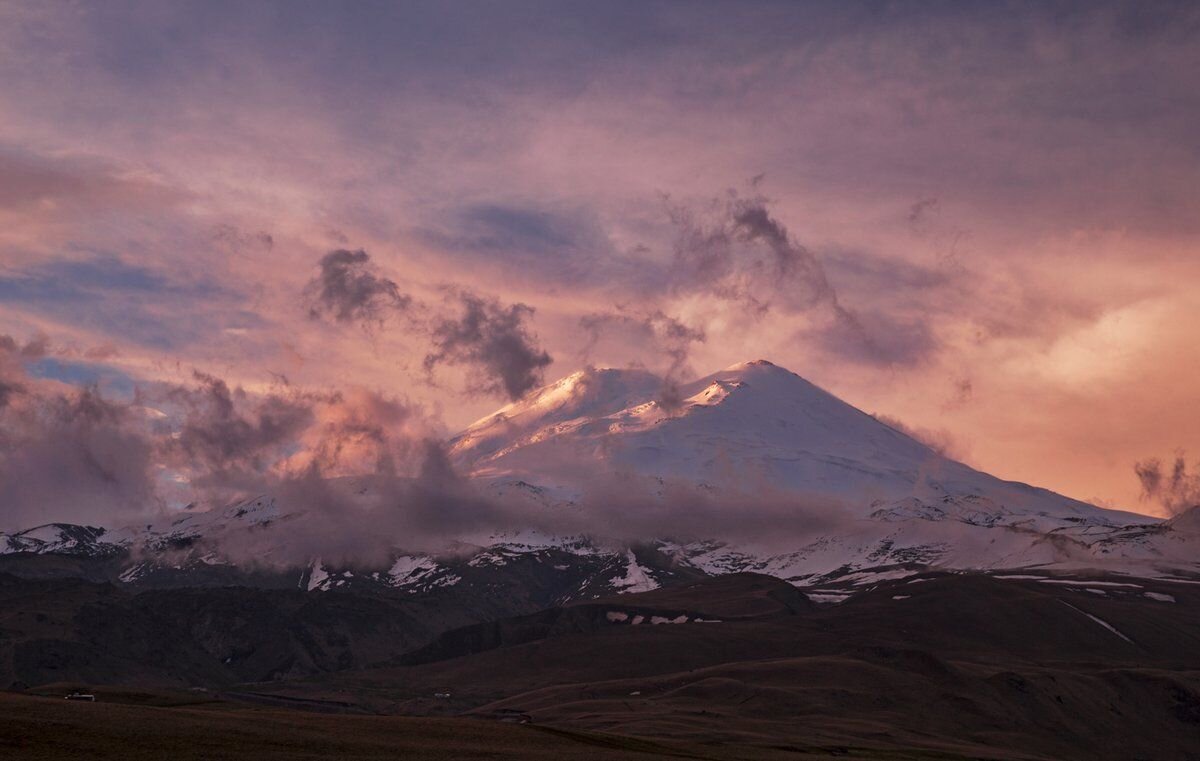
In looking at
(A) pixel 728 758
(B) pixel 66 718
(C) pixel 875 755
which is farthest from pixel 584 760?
(C) pixel 875 755

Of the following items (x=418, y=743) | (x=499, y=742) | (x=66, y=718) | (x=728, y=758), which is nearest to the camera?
(x=66, y=718)

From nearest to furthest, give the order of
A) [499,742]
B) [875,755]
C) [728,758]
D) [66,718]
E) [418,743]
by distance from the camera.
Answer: [66,718] < [418,743] < [499,742] < [728,758] < [875,755]

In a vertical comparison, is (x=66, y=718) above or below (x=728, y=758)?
above

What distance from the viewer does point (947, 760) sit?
642 feet

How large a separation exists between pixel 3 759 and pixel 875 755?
13473cm

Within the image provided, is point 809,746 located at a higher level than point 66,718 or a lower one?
lower

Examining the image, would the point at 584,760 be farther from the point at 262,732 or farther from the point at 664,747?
the point at 664,747

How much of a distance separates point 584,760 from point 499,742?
39.8 feet

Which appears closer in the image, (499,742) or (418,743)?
(418,743)

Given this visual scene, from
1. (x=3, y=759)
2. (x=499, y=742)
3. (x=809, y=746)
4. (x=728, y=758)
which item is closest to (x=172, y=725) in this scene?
(x=3, y=759)

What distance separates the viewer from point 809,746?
634 feet

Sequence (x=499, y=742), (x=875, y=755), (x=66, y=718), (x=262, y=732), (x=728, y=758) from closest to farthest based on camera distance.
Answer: (x=66, y=718) < (x=262, y=732) < (x=499, y=742) < (x=728, y=758) < (x=875, y=755)

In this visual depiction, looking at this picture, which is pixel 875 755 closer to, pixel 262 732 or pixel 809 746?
pixel 809 746

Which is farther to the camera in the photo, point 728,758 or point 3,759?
point 728,758
